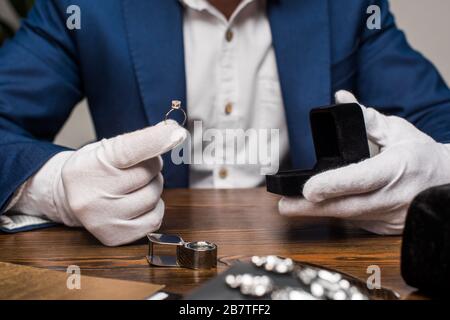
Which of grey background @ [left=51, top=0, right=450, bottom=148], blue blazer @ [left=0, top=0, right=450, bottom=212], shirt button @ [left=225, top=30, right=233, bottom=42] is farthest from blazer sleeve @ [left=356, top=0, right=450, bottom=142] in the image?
grey background @ [left=51, top=0, right=450, bottom=148]

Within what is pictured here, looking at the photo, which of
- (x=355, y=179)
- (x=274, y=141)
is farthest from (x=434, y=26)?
(x=355, y=179)

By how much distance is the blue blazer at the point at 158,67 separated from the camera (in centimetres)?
108

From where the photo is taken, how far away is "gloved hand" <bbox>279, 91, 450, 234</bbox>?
2.18 feet

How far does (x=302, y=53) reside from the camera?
3.67ft

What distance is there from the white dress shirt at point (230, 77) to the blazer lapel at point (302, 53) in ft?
0.17

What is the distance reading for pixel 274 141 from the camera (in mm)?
1218

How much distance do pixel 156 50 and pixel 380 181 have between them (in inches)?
21.0

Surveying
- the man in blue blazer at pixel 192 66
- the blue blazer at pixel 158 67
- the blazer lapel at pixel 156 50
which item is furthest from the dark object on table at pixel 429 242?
the blazer lapel at pixel 156 50

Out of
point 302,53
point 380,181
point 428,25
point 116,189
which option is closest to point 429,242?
point 380,181

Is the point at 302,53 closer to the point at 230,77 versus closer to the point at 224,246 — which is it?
the point at 230,77

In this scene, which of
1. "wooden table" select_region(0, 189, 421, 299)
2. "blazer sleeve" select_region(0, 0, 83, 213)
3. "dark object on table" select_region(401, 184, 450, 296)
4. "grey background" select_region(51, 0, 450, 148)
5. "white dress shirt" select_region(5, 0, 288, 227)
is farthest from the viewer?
"grey background" select_region(51, 0, 450, 148)

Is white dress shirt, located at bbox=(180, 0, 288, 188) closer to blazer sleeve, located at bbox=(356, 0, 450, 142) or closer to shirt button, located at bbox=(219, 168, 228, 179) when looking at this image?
shirt button, located at bbox=(219, 168, 228, 179)

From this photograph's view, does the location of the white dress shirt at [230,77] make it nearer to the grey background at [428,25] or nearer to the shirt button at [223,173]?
the shirt button at [223,173]
